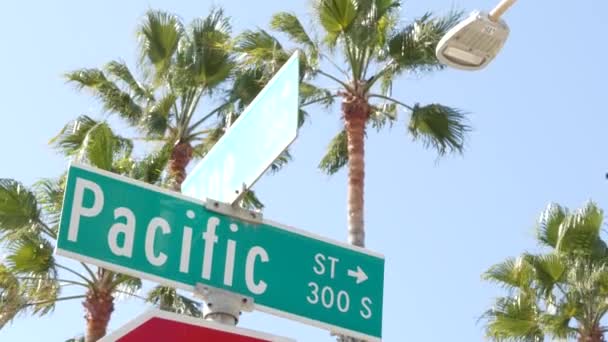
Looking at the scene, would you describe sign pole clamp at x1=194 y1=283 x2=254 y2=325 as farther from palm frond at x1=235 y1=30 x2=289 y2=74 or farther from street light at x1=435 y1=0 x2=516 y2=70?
palm frond at x1=235 y1=30 x2=289 y2=74

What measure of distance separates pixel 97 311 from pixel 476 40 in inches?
347

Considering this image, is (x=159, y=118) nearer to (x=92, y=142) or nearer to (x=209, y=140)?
(x=209, y=140)

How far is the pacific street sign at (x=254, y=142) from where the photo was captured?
334 cm

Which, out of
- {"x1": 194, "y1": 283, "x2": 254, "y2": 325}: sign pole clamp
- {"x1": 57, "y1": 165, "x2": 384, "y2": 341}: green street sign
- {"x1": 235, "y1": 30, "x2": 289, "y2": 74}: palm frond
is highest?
{"x1": 235, "y1": 30, "x2": 289, "y2": 74}: palm frond

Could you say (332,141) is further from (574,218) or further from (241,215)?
(241,215)

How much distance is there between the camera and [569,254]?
656 inches

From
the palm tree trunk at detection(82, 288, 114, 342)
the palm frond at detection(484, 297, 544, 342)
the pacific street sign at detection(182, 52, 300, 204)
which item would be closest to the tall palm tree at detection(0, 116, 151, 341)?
the palm tree trunk at detection(82, 288, 114, 342)

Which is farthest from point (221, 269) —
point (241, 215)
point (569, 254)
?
point (569, 254)

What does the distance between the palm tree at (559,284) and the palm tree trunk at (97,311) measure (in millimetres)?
5705

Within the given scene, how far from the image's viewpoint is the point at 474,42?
5.84 meters

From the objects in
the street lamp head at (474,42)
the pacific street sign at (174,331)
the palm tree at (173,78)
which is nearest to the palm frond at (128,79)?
the palm tree at (173,78)

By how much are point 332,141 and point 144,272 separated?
13.3 m

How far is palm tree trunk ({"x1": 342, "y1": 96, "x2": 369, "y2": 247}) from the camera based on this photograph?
46.4 feet

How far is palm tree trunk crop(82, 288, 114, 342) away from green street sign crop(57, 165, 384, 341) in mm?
10284
